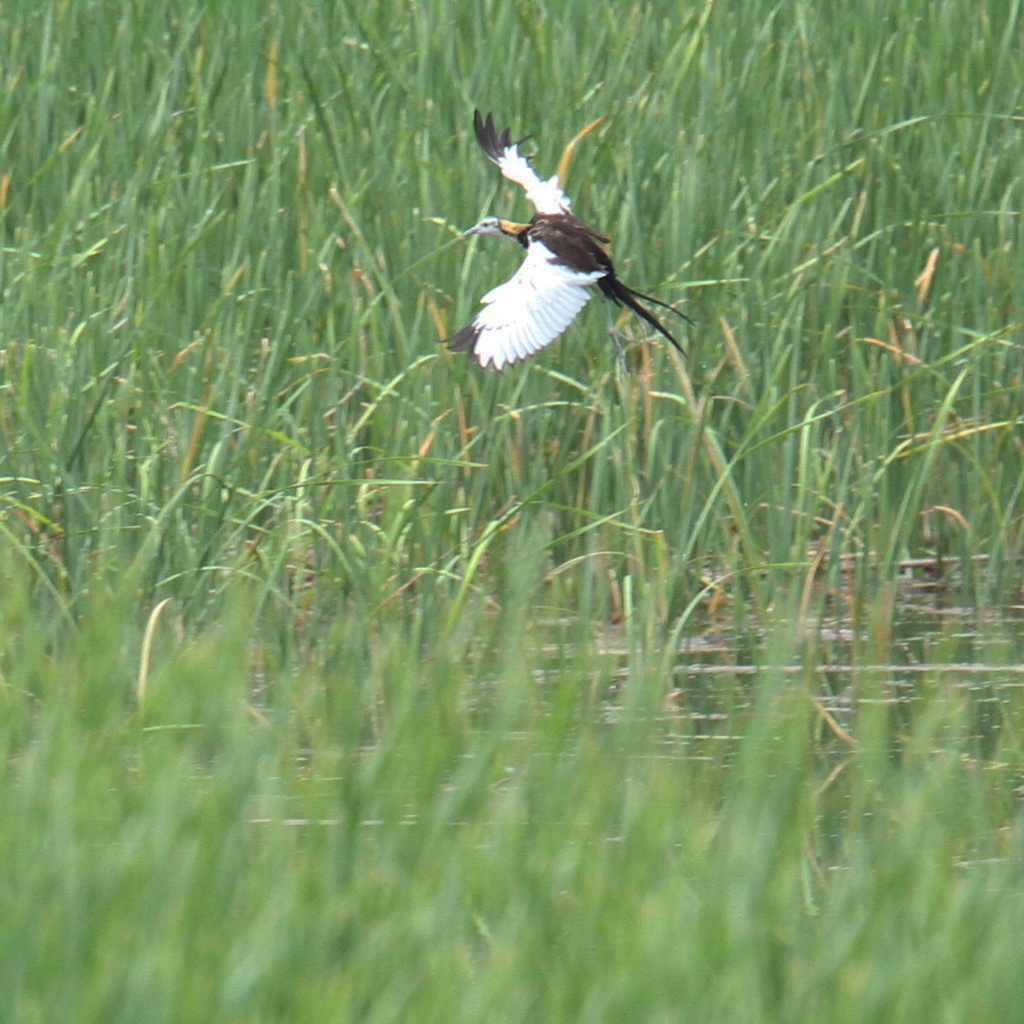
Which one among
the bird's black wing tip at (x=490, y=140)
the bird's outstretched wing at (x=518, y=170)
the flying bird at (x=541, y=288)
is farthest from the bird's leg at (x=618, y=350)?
the bird's black wing tip at (x=490, y=140)

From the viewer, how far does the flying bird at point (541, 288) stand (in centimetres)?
348

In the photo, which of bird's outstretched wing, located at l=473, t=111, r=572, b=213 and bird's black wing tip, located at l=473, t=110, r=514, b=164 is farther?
bird's black wing tip, located at l=473, t=110, r=514, b=164

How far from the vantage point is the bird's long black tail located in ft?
12.9

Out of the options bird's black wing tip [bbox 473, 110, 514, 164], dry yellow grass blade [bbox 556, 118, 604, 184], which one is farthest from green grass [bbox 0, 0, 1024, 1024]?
bird's black wing tip [bbox 473, 110, 514, 164]

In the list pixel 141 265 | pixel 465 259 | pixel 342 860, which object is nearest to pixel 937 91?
pixel 465 259

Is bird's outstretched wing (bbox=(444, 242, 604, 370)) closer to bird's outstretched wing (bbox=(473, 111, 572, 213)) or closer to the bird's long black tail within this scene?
the bird's long black tail

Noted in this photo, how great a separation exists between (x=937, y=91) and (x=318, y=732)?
9.66 feet

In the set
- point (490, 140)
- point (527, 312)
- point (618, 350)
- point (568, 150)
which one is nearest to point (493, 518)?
point (618, 350)

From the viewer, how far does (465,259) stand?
4.51 metres

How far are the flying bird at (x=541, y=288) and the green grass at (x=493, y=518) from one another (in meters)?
0.25

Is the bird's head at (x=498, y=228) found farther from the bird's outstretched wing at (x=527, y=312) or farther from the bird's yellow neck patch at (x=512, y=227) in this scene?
the bird's outstretched wing at (x=527, y=312)

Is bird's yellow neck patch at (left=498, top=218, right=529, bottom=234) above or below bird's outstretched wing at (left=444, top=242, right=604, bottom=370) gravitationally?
above

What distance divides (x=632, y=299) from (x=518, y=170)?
349mm

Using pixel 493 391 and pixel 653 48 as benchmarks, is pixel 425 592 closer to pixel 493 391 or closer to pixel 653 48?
pixel 493 391
